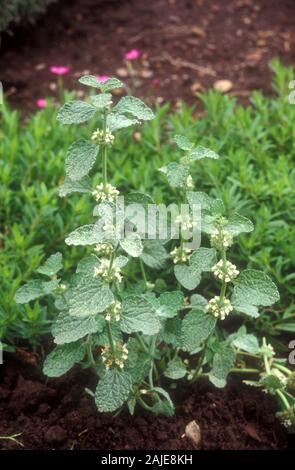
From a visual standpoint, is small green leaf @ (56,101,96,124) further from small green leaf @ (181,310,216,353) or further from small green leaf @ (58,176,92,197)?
small green leaf @ (181,310,216,353)

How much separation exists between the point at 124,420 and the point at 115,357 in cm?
35

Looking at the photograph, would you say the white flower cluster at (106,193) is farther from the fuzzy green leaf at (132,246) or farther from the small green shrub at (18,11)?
the small green shrub at (18,11)

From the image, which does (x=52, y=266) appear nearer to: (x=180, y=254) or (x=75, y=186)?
(x=75, y=186)

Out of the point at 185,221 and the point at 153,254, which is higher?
the point at 185,221

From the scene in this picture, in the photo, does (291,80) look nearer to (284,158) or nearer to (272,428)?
(284,158)

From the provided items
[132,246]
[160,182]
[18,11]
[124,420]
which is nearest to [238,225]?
[132,246]

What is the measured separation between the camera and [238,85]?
13.1 feet

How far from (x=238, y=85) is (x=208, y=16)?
86 cm

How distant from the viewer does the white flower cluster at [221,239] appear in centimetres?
188

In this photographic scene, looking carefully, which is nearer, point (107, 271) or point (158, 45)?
point (107, 271)

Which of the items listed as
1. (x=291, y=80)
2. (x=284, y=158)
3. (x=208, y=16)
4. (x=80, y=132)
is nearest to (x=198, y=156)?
(x=284, y=158)

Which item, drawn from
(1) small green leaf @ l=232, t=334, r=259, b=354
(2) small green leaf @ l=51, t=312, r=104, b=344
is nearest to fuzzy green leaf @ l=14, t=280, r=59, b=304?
(2) small green leaf @ l=51, t=312, r=104, b=344

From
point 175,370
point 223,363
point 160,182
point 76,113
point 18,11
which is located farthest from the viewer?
point 18,11

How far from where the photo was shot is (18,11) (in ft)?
13.9
